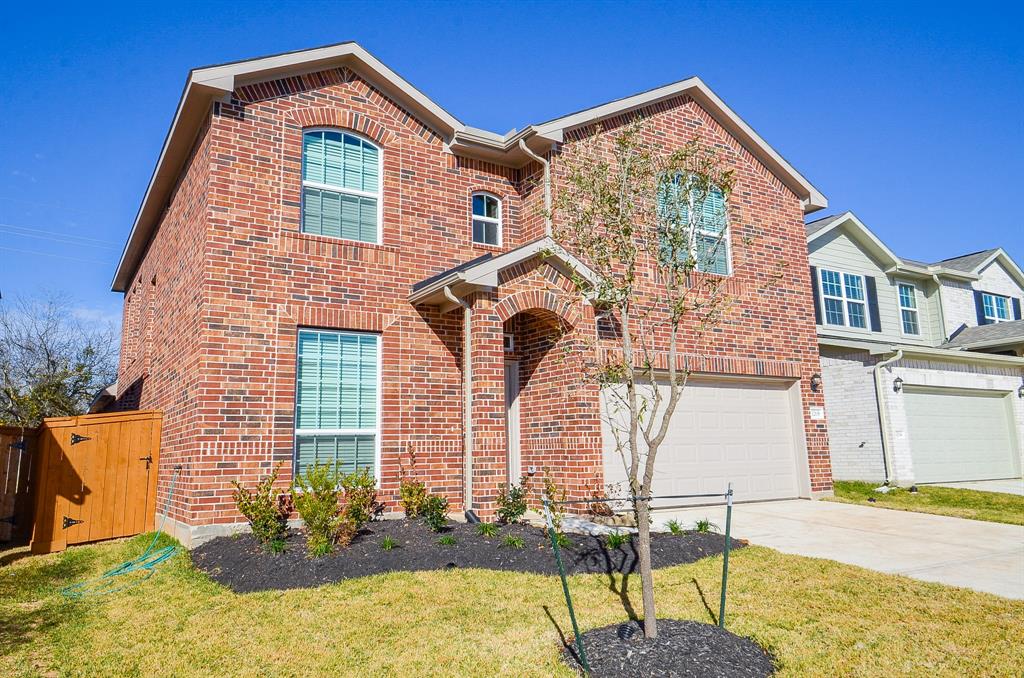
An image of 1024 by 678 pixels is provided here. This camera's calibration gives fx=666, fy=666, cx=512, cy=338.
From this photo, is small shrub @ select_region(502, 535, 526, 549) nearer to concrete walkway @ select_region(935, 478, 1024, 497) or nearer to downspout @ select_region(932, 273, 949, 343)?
concrete walkway @ select_region(935, 478, 1024, 497)

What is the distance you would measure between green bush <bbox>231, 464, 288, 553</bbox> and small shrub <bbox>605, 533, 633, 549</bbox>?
3811 millimetres

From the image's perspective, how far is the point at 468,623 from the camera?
578 cm

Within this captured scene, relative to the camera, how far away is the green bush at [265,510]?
26.6 ft

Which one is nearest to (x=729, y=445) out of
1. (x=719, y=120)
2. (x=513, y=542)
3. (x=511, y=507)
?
(x=511, y=507)

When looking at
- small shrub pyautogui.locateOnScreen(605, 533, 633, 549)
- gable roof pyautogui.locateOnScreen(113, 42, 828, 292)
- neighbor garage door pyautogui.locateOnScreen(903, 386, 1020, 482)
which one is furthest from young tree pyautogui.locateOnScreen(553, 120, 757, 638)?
neighbor garage door pyautogui.locateOnScreen(903, 386, 1020, 482)

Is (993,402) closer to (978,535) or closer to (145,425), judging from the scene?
(978,535)

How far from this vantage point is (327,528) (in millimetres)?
7805

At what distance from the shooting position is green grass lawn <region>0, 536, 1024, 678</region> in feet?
16.3

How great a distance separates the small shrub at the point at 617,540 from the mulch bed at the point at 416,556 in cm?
5

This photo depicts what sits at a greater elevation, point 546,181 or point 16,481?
point 546,181

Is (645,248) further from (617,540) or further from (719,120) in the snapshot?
(719,120)

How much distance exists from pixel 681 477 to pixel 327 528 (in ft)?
21.4

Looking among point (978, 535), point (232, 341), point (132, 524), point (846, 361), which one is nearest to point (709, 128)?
point (846, 361)

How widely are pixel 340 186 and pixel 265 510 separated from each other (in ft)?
16.6
